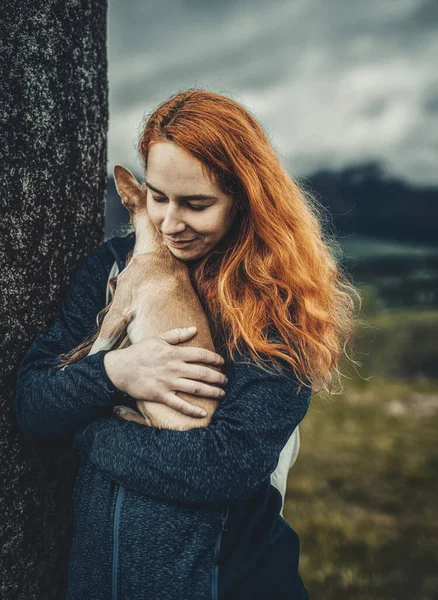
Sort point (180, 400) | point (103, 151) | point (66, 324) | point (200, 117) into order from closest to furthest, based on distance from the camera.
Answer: point (180, 400) → point (200, 117) → point (66, 324) → point (103, 151)

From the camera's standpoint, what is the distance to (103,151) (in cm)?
247

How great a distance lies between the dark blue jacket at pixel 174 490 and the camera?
1.66 m

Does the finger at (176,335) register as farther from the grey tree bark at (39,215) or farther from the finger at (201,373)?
the grey tree bark at (39,215)

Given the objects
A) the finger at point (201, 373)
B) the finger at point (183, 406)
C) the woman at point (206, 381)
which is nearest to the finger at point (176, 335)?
the woman at point (206, 381)

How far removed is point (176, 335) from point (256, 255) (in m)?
0.51

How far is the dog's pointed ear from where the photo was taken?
2.63 meters

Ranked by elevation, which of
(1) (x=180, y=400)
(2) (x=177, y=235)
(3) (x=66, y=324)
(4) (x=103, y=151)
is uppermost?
(4) (x=103, y=151)

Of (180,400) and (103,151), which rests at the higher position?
(103,151)

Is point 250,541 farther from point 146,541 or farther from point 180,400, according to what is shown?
point 180,400

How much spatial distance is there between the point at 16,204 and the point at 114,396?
0.90m

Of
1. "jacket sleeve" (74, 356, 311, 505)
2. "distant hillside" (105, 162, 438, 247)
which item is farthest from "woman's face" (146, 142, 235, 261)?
"distant hillside" (105, 162, 438, 247)

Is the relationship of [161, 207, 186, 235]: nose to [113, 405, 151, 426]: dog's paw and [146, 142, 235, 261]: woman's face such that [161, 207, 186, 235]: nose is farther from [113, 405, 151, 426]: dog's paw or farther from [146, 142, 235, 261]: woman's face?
[113, 405, 151, 426]: dog's paw

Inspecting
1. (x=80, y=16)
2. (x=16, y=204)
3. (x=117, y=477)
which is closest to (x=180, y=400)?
(x=117, y=477)

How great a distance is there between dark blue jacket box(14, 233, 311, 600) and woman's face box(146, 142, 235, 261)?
22.6 inches
